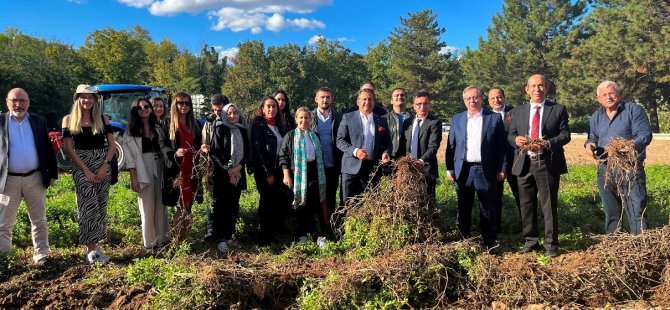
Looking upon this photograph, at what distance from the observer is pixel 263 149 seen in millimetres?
5289

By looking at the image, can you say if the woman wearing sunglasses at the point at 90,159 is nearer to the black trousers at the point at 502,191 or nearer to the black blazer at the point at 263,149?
the black blazer at the point at 263,149

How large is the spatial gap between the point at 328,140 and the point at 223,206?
1.45m

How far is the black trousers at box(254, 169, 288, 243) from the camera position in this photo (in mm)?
5391

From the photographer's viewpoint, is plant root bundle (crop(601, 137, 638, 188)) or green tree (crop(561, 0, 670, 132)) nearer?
plant root bundle (crop(601, 137, 638, 188))

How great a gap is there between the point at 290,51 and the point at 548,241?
37336 mm

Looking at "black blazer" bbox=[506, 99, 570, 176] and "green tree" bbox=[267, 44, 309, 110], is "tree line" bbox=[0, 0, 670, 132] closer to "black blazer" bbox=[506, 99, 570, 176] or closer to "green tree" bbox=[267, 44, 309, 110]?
"green tree" bbox=[267, 44, 309, 110]

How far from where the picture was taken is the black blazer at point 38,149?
4.28 meters

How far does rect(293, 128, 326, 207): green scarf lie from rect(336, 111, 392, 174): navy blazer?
260 mm

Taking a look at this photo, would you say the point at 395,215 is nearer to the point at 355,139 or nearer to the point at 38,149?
the point at 355,139

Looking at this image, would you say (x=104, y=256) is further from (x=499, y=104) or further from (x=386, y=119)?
(x=499, y=104)

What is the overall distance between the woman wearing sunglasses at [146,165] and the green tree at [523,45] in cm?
3496

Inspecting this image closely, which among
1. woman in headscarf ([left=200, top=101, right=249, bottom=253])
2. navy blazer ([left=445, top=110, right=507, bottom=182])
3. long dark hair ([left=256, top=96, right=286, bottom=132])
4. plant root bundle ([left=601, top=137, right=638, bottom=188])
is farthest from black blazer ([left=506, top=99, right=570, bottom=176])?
woman in headscarf ([left=200, top=101, right=249, bottom=253])

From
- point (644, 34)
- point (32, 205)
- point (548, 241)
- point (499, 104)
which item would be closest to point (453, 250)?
point (548, 241)

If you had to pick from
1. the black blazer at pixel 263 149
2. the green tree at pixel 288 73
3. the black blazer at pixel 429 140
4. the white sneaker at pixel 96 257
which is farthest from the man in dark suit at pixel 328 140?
the green tree at pixel 288 73
